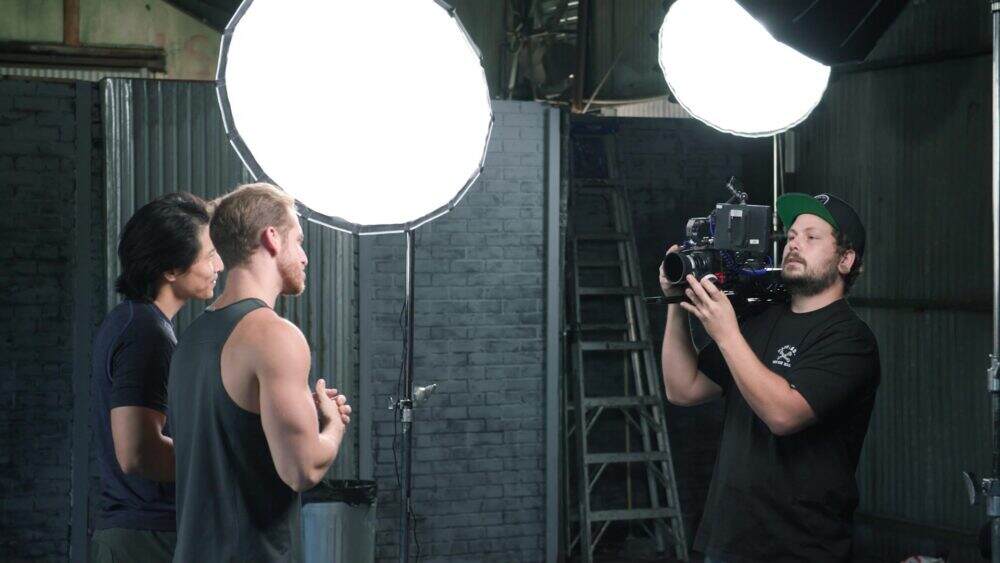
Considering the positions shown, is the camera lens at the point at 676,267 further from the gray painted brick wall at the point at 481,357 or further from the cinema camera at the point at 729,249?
the gray painted brick wall at the point at 481,357

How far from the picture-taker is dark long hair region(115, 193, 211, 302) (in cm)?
272

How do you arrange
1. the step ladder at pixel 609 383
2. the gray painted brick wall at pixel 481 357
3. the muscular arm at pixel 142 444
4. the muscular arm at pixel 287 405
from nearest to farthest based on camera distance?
the muscular arm at pixel 287 405 → the muscular arm at pixel 142 444 → the gray painted brick wall at pixel 481 357 → the step ladder at pixel 609 383

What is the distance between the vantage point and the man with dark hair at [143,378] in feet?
8.47

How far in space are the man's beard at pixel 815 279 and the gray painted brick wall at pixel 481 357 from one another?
2.80 metres

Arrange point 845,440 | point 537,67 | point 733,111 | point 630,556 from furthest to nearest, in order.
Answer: point 537,67, point 630,556, point 733,111, point 845,440

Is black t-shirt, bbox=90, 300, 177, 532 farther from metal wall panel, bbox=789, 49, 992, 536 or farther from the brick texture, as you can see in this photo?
metal wall panel, bbox=789, 49, 992, 536

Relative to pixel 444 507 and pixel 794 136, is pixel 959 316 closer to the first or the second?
pixel 794 136

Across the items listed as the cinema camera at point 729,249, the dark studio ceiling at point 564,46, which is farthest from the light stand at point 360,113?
the dark studio ceiling at point 564,46

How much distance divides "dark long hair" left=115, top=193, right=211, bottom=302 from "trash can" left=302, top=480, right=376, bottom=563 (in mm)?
1737

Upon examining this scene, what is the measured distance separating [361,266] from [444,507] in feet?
3.97

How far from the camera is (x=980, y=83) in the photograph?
16.8ft

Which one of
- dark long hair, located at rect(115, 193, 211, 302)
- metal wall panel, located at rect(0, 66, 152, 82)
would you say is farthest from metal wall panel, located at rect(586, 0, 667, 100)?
metal wall panel, located at rect(0, 66, 152, 82)

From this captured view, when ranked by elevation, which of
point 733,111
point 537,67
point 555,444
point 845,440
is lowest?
point 555,444

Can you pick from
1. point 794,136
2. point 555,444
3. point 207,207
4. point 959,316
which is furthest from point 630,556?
point 207,207
